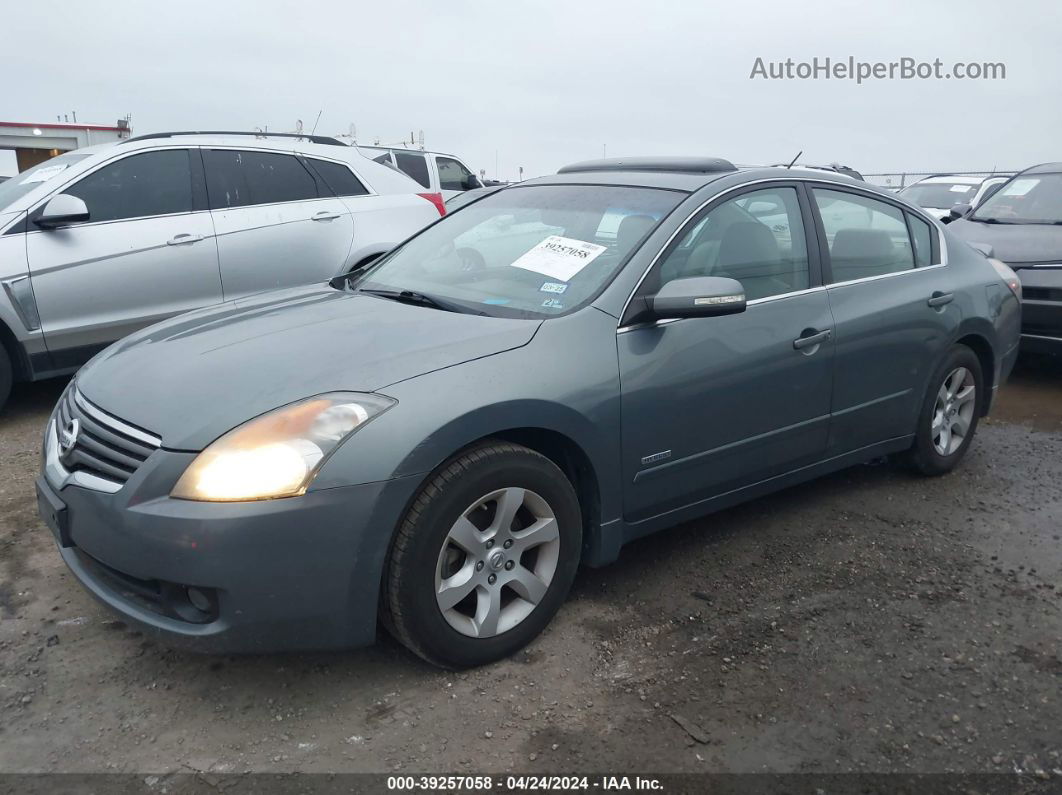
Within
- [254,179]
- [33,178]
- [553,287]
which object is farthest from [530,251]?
[33,178]

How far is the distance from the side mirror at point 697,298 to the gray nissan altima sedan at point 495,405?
0.01 m

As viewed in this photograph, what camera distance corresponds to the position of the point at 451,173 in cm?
1494

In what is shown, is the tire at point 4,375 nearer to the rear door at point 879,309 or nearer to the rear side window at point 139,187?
the rear side window at point 139,187

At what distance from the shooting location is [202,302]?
5758mm

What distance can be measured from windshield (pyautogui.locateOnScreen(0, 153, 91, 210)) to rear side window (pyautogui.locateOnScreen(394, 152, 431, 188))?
740 cm

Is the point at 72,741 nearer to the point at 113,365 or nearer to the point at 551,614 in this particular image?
the point at 113,365

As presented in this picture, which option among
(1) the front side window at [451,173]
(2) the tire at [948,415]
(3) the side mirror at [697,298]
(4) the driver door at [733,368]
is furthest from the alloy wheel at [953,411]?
(1) the front side window at [451,173]

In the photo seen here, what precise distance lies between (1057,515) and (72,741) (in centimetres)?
414

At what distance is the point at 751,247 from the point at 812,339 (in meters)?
0.45

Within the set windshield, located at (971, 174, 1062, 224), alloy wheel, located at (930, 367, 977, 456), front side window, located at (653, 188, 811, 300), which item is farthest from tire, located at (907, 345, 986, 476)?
windshield, located at (971, 174, 1062, 224)

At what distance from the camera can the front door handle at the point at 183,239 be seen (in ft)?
18.5

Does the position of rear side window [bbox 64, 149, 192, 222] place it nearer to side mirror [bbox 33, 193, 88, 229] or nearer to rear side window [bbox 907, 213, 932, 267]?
side mirror [bbox 33, 193, 88, 229]

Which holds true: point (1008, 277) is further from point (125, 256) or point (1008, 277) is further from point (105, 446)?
point (125, 256)

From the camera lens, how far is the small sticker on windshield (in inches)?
123
